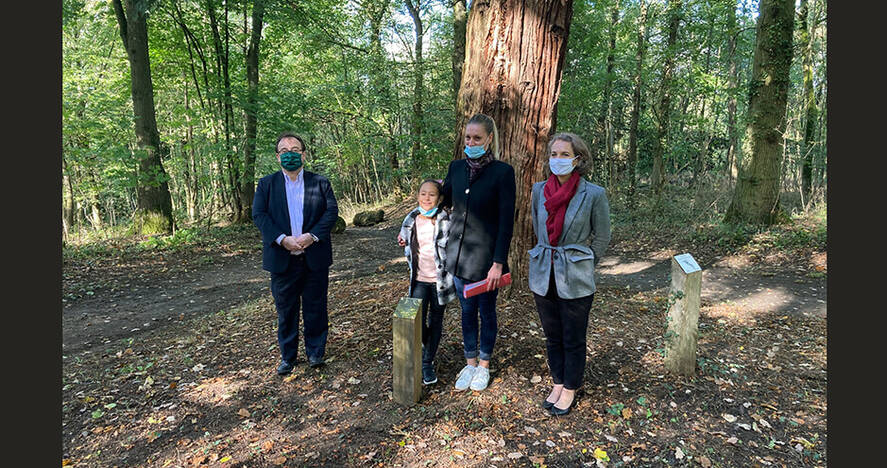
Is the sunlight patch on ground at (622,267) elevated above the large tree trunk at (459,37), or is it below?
below

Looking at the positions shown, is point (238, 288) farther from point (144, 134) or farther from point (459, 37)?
point (459, 37)

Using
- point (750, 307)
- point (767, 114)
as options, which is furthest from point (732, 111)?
point (750, 307)

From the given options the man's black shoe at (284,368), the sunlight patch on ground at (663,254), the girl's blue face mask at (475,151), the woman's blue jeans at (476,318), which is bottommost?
the man's black shoe at (284,368)

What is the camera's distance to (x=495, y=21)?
14.1 feet

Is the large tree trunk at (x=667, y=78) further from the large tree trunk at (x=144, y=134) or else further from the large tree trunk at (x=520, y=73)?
the large tree trunk at (x=144, y=134)

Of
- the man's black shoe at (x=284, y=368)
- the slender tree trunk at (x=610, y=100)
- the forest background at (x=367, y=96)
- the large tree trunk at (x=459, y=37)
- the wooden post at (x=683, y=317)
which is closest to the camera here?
the wooden post at (x=683, y=317)

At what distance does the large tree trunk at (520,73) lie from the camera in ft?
13.9

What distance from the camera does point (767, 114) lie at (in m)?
9.14

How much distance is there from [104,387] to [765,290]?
8853 millimetres

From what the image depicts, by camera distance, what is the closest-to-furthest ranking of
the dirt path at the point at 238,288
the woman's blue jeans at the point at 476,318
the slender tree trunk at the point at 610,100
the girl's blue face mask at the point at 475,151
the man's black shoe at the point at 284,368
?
1. the girl's blue face mask at the point at 475,151
2. the woman's blue jeans at the point at 476,318
3. the man's black shoe at the point at 284,368
4. the dirt path at the point at 238,288
5. the slender tree trunk at the point at 610,100

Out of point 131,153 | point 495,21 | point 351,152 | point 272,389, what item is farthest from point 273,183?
point 351,152

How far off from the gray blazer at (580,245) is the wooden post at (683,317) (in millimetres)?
1088

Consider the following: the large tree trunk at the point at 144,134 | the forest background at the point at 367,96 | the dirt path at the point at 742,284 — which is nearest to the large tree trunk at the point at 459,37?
the forest background at the point at 367,96

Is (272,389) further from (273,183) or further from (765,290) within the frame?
(765,290)
